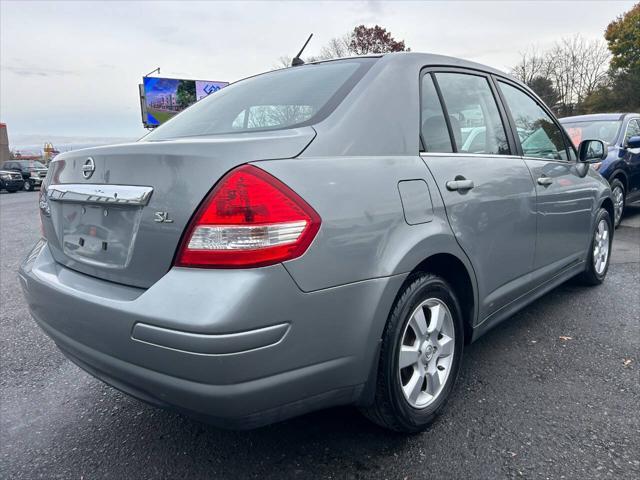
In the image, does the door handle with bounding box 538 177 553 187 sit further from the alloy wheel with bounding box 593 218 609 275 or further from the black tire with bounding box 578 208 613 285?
the alloy wheel with bounding box 593 218 609 275

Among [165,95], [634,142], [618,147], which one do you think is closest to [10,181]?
[165,95]

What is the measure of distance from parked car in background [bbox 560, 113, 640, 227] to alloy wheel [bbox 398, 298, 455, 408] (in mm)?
5592

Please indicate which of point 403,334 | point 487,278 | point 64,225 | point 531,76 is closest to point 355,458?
point 403,334

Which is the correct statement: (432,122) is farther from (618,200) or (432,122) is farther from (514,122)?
(618,200)

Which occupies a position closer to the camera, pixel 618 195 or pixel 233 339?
pixel 233 339

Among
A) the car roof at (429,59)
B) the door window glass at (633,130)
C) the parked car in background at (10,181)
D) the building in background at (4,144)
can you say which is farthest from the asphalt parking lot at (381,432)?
the building in background at (4,144)

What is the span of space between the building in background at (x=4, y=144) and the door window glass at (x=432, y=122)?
55.0 m

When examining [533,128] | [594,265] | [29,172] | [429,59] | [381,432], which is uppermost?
[429,59]

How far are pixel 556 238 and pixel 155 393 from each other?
2.69 metres

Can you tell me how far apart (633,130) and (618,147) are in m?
0.80

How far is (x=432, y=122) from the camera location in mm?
2254

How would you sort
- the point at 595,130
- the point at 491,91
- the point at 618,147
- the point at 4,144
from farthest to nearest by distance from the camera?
the point at 4,144 → the point at 595,130 → the point at 618,147 → the point at 491,91

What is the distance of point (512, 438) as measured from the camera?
2.07 m

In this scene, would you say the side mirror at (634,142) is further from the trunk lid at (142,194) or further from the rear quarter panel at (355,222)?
the trunk lid at (142,194)
